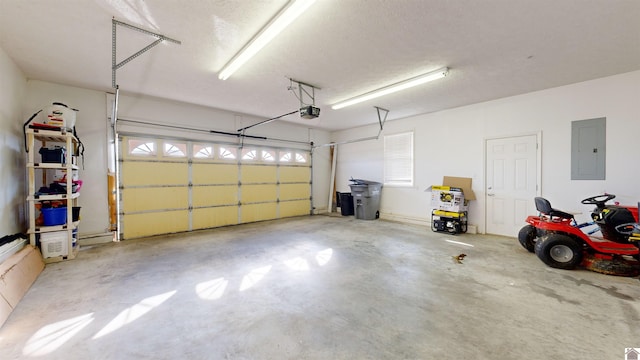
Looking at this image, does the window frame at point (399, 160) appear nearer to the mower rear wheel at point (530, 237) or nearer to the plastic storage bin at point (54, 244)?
the mower rear wheel at point (530, 237)

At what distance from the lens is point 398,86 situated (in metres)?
4.31

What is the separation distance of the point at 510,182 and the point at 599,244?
1.93 metres

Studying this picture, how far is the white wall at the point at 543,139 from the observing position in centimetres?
376

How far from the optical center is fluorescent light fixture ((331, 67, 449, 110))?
12.3 ft

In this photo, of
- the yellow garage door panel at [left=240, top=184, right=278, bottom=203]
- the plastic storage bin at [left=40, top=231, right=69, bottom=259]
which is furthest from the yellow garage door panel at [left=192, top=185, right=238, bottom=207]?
the plastic storage bin at [left=40, top=231, right=69, bottom=259]

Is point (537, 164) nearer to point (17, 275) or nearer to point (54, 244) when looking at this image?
point (17, 275)

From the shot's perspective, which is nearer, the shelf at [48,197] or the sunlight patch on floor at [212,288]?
the sunlight patch on floor at [212,288]

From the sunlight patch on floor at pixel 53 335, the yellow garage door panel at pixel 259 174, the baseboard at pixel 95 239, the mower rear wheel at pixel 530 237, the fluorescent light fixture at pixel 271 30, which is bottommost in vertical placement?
the sunlight patch on floor at pixel 53 335

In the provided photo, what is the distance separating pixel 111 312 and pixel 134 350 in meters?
0.81

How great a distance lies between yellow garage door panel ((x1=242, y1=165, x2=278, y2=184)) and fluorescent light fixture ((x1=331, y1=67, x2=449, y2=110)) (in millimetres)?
2820

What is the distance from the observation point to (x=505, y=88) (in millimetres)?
4477

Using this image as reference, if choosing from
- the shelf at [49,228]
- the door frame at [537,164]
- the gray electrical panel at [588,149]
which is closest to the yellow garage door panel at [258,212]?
the shelf at [49,228]

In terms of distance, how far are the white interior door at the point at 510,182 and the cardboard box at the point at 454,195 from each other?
1.30ft

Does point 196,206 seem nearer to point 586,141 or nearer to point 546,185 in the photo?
point 546,185
